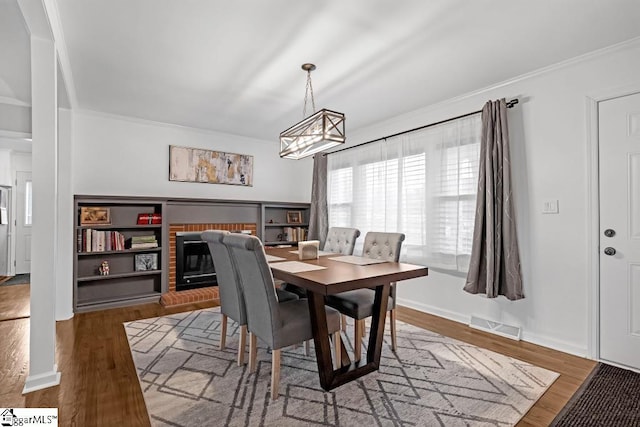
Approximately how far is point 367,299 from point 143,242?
3086mm

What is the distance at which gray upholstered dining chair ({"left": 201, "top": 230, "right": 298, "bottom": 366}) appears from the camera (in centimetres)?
229

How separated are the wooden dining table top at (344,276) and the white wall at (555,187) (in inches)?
51.7

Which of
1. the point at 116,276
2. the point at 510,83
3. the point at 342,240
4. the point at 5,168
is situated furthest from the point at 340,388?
the point at 5,168

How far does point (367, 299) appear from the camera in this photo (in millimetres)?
2516

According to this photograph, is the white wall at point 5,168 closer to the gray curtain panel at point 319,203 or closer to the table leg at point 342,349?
the gray curtain panel at point 319,203

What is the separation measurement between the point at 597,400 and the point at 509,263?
114 cm

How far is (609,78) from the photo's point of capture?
252cm

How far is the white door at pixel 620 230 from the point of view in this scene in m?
2.40

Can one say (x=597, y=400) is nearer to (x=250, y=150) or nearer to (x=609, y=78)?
(x=609, y=78)

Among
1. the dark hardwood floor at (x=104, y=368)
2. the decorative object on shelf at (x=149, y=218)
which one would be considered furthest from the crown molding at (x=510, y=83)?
the decorative object on shelf at (x=149, y=218)

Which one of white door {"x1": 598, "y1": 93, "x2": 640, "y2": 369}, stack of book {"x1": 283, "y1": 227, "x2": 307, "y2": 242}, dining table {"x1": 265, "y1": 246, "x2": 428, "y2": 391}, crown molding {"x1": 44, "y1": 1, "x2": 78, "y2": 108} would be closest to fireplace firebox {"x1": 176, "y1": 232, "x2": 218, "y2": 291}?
stack of book {"x1": 283, "y1": 227, "x2": 307, "y2": 242}

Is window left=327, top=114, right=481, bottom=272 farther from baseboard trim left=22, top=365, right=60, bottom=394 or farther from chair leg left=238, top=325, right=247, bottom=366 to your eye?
baseboard trim left=22, top=365, right=60, bottom=394

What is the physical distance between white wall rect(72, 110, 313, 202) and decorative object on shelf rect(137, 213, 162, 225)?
1.13 ft

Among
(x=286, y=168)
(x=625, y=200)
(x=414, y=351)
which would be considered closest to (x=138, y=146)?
(x=286, y=168)
